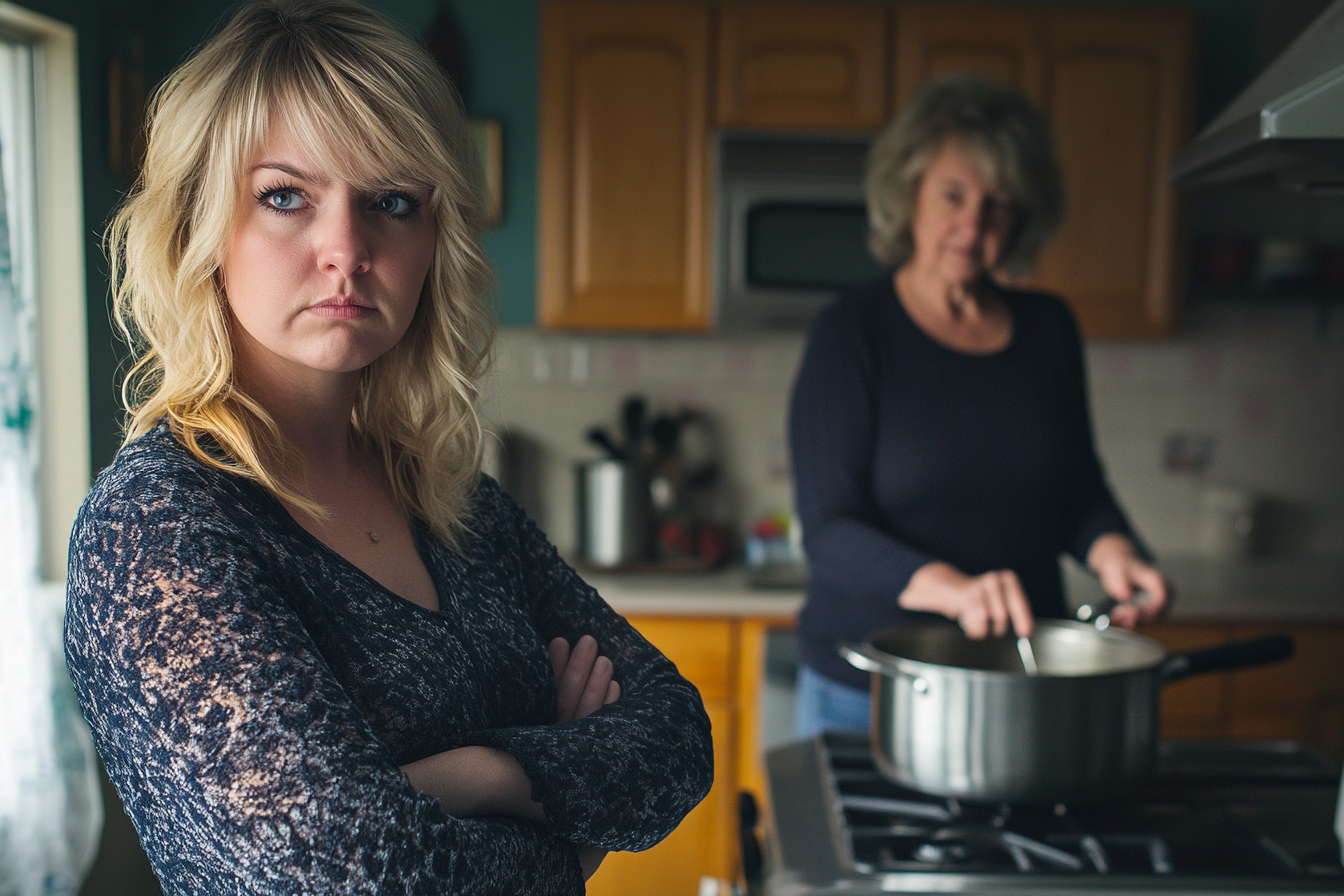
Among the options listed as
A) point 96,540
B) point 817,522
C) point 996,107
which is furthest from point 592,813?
point 996,107

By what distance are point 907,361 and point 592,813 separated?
106 centimetres

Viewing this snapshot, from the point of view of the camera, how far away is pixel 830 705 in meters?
1.68

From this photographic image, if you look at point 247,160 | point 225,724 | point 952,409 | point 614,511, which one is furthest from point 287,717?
point 614,511

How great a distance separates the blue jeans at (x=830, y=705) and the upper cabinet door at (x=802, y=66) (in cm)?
160

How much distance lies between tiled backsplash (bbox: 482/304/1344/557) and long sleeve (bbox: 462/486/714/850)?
215 centimetres

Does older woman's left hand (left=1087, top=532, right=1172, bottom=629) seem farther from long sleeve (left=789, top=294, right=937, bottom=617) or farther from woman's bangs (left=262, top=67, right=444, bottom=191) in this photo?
woman's bangs (left=262, top=67, right=444, bottom=191)

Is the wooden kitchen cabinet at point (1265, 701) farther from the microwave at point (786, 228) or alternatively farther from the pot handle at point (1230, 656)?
the pot handle at point (1230, 656)

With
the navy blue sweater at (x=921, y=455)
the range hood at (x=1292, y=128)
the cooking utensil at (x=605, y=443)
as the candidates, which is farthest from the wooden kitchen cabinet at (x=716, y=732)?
the range hood at (x=1292, y=128)

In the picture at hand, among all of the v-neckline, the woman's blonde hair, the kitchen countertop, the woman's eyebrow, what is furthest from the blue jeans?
the woman's eyebrow

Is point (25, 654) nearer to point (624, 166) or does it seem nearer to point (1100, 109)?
point (624, 166)

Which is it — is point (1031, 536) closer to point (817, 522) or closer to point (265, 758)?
point (817, 522)

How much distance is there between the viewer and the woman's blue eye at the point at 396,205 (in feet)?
2.54

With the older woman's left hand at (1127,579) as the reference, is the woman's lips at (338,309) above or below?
above

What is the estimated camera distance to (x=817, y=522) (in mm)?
1607
